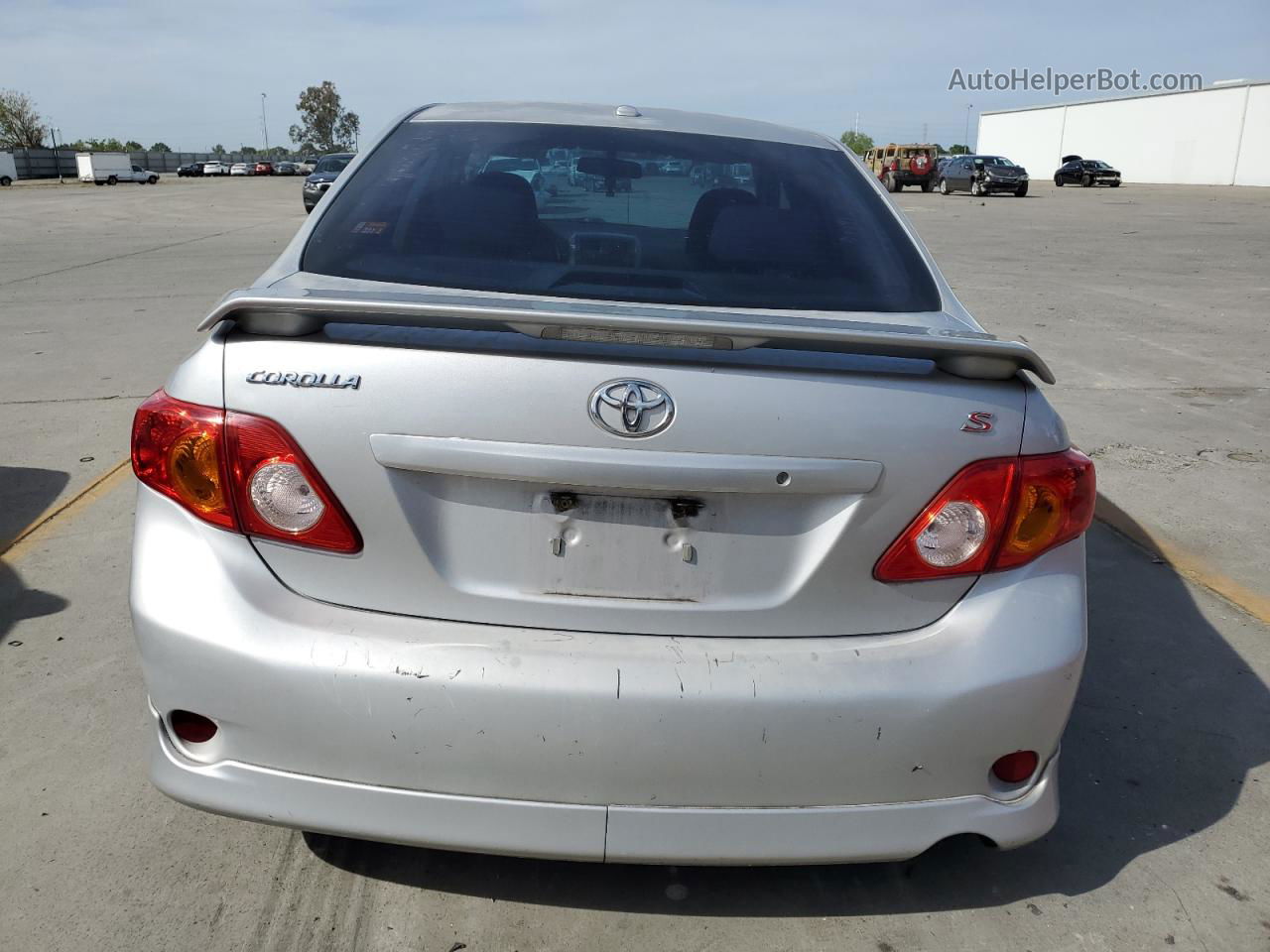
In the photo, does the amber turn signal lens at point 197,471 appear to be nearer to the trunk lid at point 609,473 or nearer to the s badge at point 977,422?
the trunk lid at point 609,473

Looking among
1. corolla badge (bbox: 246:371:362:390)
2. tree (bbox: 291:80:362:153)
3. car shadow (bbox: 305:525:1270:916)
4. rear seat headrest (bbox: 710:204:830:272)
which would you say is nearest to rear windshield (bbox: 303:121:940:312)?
rear seat headrest (bbox: 710:204:830:272)

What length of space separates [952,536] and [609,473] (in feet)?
2.22

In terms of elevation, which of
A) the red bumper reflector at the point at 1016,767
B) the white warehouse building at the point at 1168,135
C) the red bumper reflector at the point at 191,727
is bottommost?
the red bumper reflector at the point at 1016,767

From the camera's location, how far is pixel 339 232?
2.70 metres

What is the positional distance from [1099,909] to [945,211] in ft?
99.4

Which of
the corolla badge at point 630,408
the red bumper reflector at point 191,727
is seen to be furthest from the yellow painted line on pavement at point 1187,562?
the red bumper reflector at point 191,727

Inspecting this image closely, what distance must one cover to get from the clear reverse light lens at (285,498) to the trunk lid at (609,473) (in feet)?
0.18

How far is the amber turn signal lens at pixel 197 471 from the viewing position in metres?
2.04

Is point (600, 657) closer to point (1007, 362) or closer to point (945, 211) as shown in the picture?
point (1007, 362)

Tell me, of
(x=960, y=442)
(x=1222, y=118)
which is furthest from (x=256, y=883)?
(x=1222, y=118)

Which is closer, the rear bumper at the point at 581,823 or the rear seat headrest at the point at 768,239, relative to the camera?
the rear bumper at the point at 581,823

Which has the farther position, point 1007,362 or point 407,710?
point 1007,362

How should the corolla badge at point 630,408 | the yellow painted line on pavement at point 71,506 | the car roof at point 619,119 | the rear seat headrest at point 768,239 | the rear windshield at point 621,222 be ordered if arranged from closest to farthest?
the corolla badge at point 630,408, the rear windshield at point 621,222, the rear seat headrest at point 768,239, the car roof at point 619,119, the yellow painted line on pavement at point 71,506

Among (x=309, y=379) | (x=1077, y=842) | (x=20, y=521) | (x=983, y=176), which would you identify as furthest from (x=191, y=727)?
(x=983, y=176)
